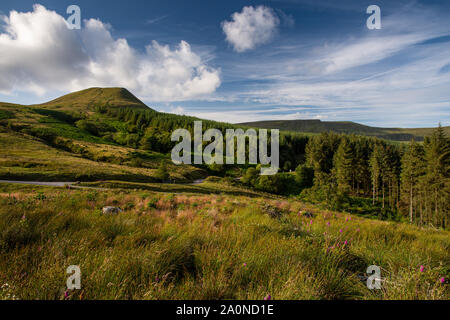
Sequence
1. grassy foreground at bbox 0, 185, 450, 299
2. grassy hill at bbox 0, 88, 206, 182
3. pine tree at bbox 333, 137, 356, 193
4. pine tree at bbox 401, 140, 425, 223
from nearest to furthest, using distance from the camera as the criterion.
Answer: grassy foreground at bbox 0, 185, 450, 299 < grassy hill at bbox 0, 88, 206, 182 < pine tree at bbox 401, 140, 425, 223 < pine tree at bbox 333, 137, 356, 193

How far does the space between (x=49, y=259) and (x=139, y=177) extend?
5049cm

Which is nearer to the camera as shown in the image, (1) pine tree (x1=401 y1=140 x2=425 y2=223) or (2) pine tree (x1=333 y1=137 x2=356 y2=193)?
(1) pine tree (x1=401 y1=140 x2=425 y2=223)

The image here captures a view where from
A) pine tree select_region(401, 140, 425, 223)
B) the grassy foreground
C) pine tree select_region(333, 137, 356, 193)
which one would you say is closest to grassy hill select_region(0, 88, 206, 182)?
the grassy foreground

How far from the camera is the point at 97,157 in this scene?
6844 centimetres

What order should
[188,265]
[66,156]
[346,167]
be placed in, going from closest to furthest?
[188,265], [66,156], [346,167]

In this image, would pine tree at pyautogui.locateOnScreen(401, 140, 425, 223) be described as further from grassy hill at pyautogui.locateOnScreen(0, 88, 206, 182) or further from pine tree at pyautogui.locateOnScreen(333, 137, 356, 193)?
grassy hill at pyautogui.locateOnScreen(0, 88, 206, 182)

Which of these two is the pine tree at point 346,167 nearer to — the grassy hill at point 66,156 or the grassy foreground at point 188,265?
the grassy hill at point 66,156

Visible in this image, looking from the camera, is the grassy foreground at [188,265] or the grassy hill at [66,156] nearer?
the grassy foreground at [188,265]

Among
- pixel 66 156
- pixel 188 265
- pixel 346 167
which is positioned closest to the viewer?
pixel 188 265

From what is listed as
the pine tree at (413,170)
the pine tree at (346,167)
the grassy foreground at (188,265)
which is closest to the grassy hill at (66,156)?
the grassy foreground at (188,265)

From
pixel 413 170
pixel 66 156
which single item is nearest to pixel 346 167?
pixel 413 170

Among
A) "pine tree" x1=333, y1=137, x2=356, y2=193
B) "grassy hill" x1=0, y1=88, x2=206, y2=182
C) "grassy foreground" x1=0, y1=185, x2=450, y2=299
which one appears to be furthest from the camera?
"pine tree" x1=333, y1=137, x2=356, y2=193

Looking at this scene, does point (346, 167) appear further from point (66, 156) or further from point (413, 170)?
point (66, 156)
